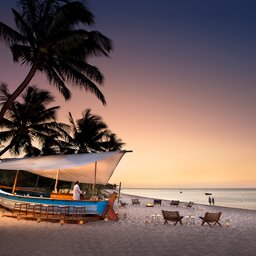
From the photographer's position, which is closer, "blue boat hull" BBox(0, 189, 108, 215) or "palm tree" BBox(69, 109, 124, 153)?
"blue boat hull" BBox(0, 189, 108, 215)

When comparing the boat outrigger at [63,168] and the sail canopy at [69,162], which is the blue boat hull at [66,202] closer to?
the boat outrigger at [63,168]

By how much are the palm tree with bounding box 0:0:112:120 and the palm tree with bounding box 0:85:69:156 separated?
9.81 metres

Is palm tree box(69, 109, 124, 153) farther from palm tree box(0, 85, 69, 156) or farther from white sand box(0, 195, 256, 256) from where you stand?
white sand box(0, 195, 256, 256)

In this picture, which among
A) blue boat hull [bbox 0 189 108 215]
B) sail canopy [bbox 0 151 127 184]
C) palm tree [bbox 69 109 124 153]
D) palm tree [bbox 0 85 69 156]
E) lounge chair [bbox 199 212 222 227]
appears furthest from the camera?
palm tree [bbox 69 109 124 153]

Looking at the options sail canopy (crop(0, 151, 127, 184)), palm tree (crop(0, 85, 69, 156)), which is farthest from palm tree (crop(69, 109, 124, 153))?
sail canopy (crop(0, 151, 127, 184))

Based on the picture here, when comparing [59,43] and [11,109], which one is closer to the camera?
[59,43]

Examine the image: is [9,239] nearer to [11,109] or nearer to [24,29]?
[24,29]

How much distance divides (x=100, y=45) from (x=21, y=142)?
15.4 metres

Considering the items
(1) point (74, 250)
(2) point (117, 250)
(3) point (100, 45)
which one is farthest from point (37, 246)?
(3) point (100, 45)

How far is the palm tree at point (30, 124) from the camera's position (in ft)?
80.4

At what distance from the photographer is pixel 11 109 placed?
24.6m

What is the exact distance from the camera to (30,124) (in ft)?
83.1

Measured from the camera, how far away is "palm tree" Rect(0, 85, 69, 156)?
24516 mm

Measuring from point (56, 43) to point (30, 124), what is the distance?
1332cm
